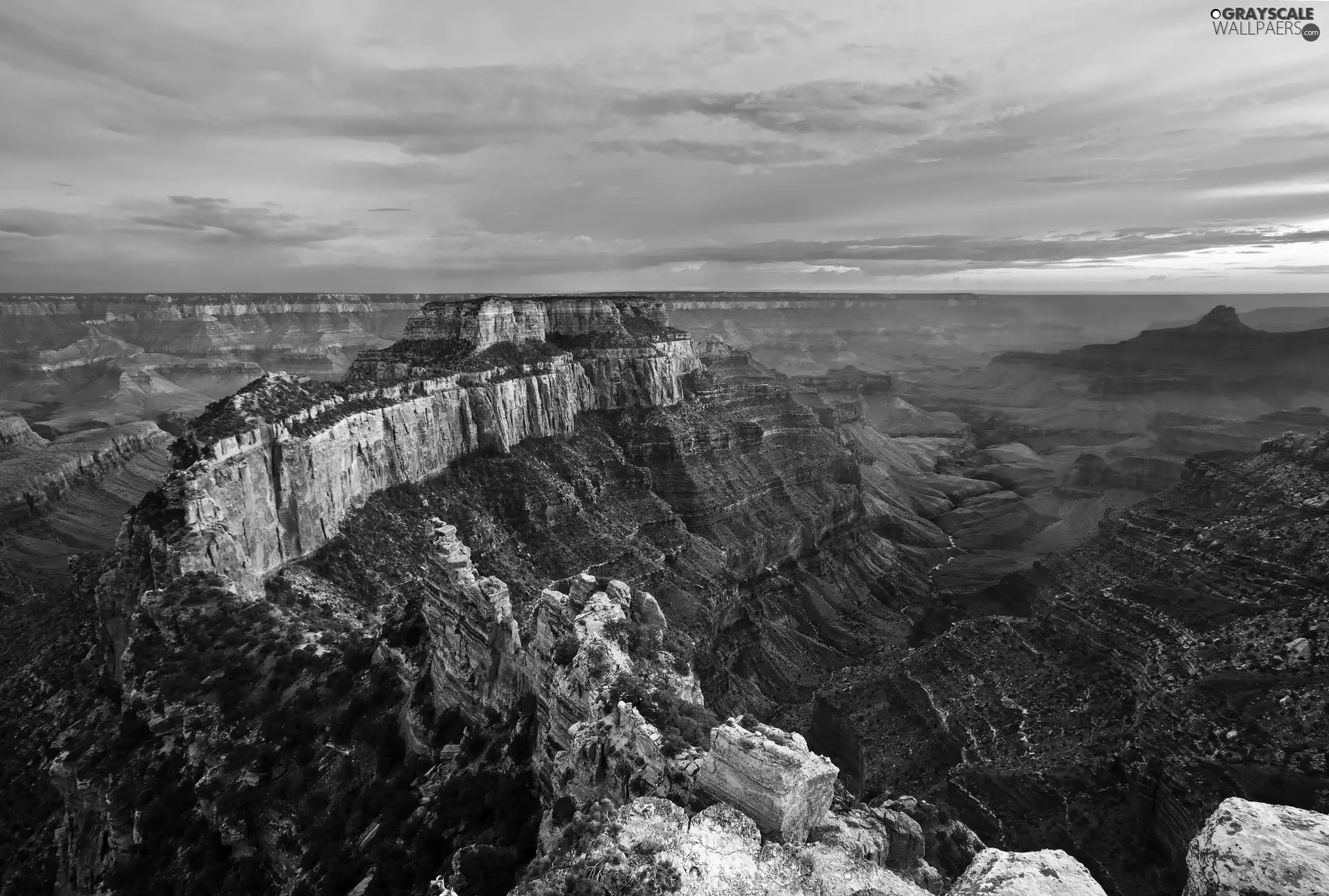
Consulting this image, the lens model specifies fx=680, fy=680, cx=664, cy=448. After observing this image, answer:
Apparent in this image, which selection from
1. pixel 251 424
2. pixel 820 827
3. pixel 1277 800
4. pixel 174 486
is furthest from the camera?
pixel 251 424

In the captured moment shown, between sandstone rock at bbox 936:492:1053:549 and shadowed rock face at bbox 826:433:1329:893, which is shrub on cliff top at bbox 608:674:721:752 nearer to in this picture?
shadowed rock face at bbox 826:433:1329:893

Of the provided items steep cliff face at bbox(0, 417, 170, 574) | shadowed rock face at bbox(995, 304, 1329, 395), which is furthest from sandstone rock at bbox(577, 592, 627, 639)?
shadowed rock face at bbox(995, 304, 1329, 395)

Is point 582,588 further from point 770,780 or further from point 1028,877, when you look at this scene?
point 1028,877

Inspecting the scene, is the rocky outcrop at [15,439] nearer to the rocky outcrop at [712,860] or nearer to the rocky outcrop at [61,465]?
the rocky outcrop at [61,465]

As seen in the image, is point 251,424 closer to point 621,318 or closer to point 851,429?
point 621,318

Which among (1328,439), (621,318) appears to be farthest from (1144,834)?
Result: (621,318)

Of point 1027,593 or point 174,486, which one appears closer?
point 174,486

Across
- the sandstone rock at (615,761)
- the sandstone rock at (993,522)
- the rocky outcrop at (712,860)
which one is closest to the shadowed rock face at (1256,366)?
the sandstone rock at (993,522)
